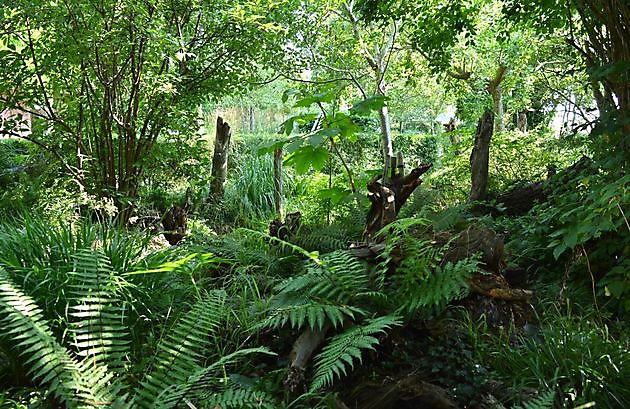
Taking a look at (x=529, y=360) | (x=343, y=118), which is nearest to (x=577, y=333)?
(x=529, y=360)

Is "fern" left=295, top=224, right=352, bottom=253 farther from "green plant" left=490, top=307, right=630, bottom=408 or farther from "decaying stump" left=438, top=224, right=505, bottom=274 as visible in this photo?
"green plant" left=490, top=307, right=630, bottom=408

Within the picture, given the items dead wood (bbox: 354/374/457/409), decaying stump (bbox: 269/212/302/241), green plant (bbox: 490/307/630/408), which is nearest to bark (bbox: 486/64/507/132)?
decaying stump (bbox: 269/212/302/241)

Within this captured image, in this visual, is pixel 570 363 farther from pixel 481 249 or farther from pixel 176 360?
pixel 176 360

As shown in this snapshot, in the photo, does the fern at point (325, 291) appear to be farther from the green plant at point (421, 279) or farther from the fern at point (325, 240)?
the fern at point (325, 240)

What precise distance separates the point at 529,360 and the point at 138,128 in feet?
12.8

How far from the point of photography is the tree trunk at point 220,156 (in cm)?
697

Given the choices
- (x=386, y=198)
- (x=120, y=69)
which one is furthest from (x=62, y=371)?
(x=120, y=69)

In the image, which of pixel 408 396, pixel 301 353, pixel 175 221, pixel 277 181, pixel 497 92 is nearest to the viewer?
pixel 408 396

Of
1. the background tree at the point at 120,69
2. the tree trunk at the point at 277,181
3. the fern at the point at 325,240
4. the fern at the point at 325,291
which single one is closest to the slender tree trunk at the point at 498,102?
the tree trunk at the point at 277,181

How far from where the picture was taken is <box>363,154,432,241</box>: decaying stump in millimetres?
3699

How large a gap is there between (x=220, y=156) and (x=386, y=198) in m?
3.83

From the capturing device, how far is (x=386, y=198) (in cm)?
370

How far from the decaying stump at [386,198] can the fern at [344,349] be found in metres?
1.58

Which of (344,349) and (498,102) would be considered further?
(498,102)
